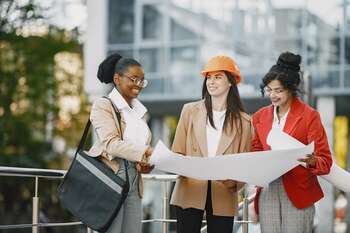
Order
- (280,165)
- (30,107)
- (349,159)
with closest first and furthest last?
(280,165) < (30,107) < (349,159)

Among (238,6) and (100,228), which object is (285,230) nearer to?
(100,228)

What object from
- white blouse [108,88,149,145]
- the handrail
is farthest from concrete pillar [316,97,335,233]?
white blouse [108,88,149,145]

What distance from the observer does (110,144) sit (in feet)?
14.7

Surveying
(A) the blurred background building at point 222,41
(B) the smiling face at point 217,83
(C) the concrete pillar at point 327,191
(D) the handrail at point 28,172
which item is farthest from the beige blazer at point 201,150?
(C) the concrete pillar at point 327,191

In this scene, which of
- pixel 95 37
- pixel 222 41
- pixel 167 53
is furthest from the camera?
pixel 95 37

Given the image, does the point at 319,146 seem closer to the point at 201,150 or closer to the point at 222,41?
the point at 201,150

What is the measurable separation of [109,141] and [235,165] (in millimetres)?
709

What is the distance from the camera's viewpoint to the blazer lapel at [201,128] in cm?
471

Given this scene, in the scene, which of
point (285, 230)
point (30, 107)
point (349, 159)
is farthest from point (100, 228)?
point (349, 159)

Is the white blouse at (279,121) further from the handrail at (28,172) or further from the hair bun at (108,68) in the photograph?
the handrail at (28,172)

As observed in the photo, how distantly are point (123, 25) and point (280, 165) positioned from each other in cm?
1767

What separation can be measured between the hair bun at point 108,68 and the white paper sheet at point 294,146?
3.32 feet

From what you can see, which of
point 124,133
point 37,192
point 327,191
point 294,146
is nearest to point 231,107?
point 294,146

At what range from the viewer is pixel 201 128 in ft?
15.5
